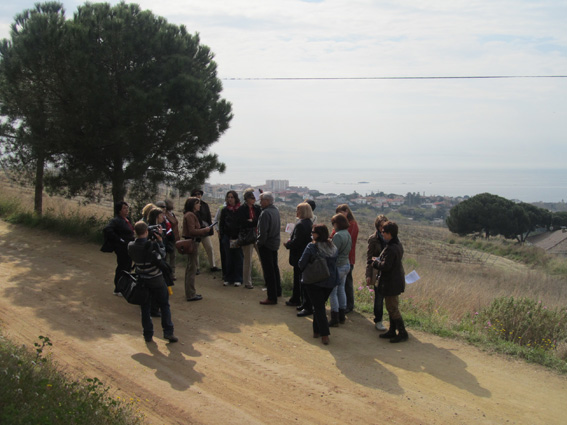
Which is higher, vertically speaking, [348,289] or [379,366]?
[348,289]

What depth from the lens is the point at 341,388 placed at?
5785 mm

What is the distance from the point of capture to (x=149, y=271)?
22.7 feet

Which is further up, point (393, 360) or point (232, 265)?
point (232, 265)

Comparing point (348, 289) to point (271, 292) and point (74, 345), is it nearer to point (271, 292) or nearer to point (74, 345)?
point (271, 292)

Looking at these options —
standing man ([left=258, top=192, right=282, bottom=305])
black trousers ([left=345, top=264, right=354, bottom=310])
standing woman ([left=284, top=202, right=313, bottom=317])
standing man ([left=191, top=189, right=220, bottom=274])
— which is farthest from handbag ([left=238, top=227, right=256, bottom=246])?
black trousers ([left=345, top=264, right=354, bottom=310])

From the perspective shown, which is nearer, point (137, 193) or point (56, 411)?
point (56, 411)

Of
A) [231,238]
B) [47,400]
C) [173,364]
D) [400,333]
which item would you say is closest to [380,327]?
[400,333]

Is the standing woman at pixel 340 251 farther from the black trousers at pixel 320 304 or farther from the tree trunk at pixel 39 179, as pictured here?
the tree trunk at pixel 39 179

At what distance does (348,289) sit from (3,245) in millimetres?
9300

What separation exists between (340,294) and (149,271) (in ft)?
9.89

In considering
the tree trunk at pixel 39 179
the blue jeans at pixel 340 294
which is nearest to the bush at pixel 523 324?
the blue jeans at pixel 340 294

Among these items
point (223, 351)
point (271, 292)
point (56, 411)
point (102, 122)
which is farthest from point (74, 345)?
point (102, 122)

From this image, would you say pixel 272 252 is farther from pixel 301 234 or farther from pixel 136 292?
pixel 136 292

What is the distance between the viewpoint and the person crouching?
6.79m
